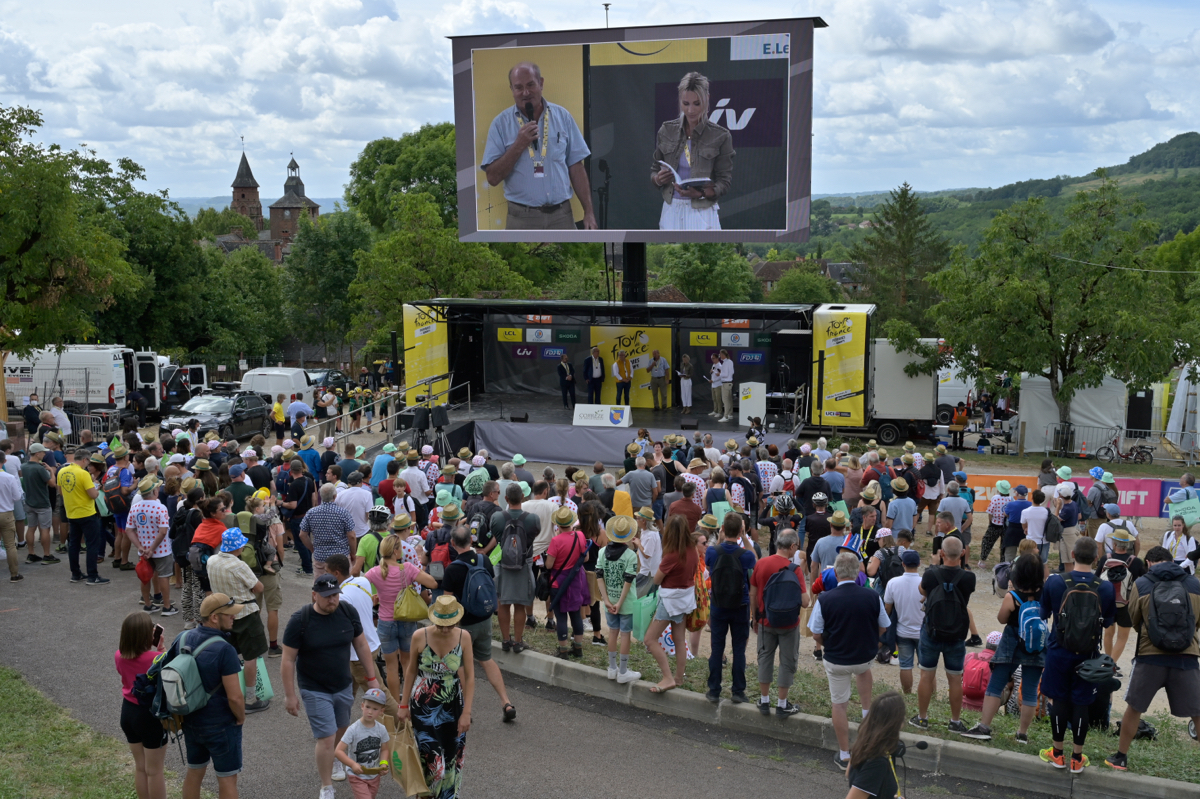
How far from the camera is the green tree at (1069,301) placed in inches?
886

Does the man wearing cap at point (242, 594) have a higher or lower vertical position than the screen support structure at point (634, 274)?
lower

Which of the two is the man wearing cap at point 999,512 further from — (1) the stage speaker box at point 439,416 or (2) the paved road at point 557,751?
(1) the stage speaker box at point 439,416

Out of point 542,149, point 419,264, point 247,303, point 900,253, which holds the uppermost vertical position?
point 542,149

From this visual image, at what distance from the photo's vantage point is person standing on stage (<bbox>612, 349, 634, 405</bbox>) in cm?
2481

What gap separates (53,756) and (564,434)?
15.4m

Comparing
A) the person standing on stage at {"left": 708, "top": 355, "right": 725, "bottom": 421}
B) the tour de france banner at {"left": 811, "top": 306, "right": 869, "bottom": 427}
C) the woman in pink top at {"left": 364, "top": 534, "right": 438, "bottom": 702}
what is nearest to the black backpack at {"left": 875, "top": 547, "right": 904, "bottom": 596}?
the woman in pink top at {"left": 364, "top": 534, "right": 438, "bottom": 702}

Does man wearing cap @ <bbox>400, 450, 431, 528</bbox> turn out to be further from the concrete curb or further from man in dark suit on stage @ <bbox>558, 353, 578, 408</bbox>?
man in dark suit on stage @ <bbox>558, 353, 578, 408</bbox>

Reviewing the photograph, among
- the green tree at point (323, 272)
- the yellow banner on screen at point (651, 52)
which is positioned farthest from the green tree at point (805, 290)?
the yellow banner on screen at point (651, 52)

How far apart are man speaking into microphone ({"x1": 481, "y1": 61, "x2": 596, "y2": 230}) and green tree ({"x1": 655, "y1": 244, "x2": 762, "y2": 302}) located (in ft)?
141

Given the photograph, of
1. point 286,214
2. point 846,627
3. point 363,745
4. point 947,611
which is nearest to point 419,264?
point 947,611

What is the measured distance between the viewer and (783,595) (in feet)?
23.7

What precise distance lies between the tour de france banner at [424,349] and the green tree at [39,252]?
22.9ft

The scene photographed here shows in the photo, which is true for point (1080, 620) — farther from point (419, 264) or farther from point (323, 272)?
point (323, 272)

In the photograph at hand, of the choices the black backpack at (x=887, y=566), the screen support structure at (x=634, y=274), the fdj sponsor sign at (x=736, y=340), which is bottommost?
the black backpack at (x=887, y=566)
